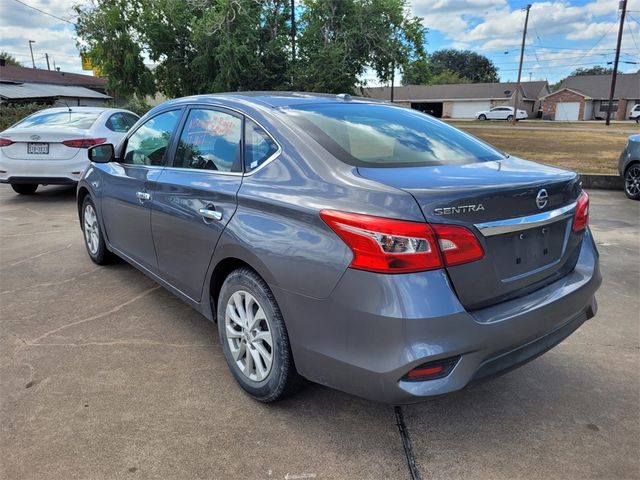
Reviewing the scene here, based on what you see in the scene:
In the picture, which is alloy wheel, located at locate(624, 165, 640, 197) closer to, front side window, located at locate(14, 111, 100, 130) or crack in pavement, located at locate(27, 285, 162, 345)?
crack in pavement, located at locate(27, 285, 162, 345)

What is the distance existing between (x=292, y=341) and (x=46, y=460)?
1254 mm

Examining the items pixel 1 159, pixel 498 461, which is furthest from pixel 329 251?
pixel 1 159

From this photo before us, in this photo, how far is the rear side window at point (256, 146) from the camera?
2738 mm

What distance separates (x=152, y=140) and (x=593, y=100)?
69.8 m

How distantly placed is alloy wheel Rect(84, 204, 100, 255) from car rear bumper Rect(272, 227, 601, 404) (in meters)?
3.15

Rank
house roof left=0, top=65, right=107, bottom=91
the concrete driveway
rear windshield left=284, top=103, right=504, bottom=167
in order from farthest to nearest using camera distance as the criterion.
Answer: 1. house roof left=0, top=65, right=107, bottom=91
2. rear windshield left=284, top=103, right=504, bottom=167
3. the concrete driveway

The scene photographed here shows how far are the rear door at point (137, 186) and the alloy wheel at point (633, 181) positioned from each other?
8.15 metres

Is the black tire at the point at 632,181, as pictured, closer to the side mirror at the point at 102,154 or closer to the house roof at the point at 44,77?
the side mirror at the point at 102,154

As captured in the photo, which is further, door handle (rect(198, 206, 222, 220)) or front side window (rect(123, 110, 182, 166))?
front side window (rect(123, 110, 182, 166))

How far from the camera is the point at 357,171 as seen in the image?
7.79 ft

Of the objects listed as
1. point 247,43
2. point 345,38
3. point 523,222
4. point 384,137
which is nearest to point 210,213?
point 384,137

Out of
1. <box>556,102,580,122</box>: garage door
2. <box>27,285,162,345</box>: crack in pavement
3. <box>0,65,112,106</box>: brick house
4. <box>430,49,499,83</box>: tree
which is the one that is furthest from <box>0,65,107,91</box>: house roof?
<box>430,49,499,83</box>: tree

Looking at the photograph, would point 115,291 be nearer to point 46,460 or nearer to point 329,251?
point 46,460

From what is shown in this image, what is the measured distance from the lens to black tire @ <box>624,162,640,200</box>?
8.66 metres
